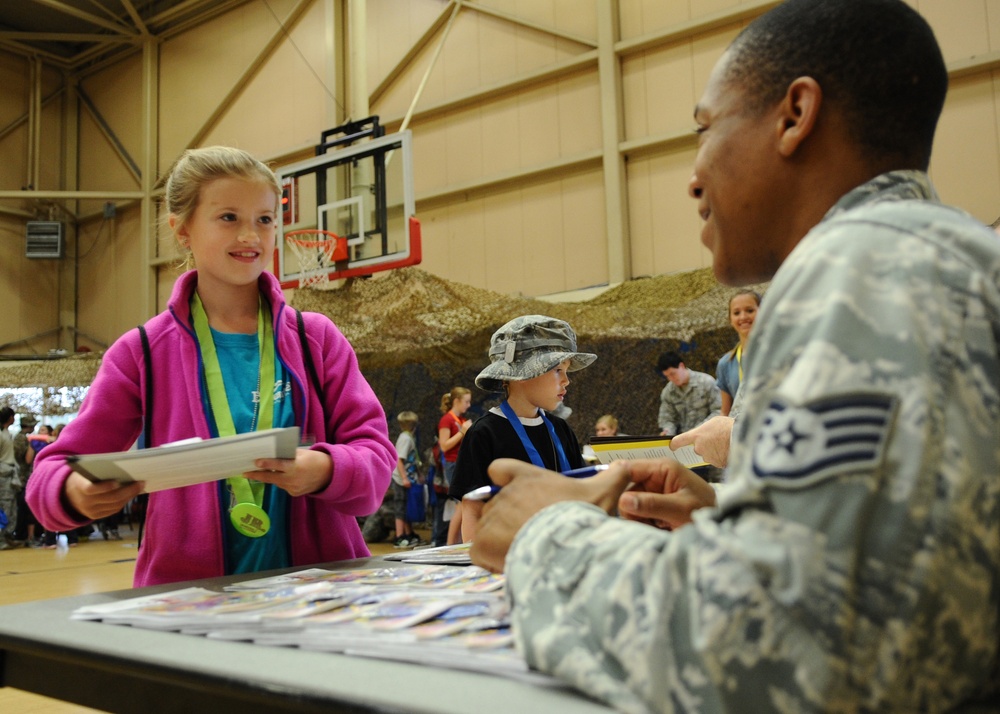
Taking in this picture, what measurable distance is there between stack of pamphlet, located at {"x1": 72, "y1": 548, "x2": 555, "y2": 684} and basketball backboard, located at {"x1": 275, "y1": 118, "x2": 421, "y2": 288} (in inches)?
284

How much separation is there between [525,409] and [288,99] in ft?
35.3

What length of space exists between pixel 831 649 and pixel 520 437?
2.13 metres

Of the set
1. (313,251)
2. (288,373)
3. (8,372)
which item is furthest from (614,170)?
(8,372)

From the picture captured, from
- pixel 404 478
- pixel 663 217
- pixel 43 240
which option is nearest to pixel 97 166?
pixel 43 240

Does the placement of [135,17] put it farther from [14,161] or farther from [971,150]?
[971,150]

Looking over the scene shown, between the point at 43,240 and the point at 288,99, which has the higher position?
the point at 288,99

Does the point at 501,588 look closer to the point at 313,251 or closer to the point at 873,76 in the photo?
the point at 873,76

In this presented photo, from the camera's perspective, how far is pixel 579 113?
9812 mm

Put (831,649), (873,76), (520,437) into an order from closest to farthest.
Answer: (831,649) → (873,76) → (520,437)

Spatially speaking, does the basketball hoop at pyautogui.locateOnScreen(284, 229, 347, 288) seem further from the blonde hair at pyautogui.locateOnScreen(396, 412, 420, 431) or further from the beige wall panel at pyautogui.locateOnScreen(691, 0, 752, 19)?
the beige wall panel at pyautogui.locateOnScreen(691, 0, 752, 19)

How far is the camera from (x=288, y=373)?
1665 mm

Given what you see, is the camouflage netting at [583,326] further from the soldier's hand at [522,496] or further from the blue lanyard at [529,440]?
the soldier's hand at [522,496]

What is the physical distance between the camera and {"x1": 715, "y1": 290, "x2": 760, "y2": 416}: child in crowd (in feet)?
15.6

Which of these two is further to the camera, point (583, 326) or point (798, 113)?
point (583, 326)
